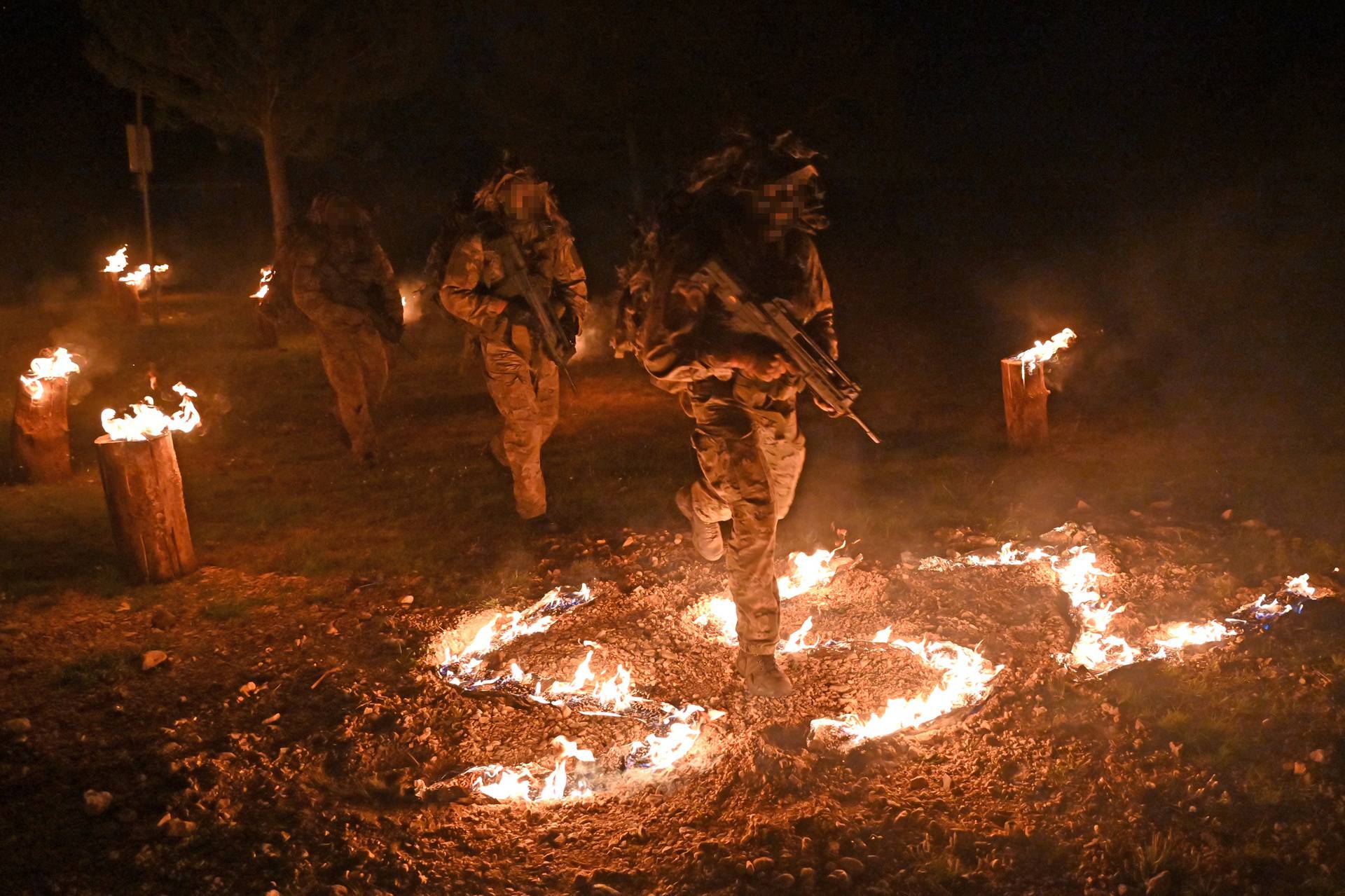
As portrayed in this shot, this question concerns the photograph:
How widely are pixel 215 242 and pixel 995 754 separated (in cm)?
3660

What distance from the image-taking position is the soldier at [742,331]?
514 centimetres

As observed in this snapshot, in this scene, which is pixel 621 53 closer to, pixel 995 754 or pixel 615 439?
pixel 615 439

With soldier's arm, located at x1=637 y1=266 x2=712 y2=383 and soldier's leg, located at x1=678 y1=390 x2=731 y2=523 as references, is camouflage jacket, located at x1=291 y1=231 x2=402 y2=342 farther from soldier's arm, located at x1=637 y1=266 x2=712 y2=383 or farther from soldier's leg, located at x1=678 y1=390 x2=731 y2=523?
soldier's arm, located at x1=637 y1=266 x2=712 y2=383

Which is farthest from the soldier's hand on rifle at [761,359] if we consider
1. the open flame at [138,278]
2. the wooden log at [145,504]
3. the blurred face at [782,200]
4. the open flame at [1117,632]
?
the open flame at [138,278]

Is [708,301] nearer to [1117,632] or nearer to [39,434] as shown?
[1117,632]

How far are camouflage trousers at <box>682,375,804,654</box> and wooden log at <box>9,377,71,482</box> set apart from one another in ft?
23.3

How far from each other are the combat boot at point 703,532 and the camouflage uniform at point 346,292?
4.55 m

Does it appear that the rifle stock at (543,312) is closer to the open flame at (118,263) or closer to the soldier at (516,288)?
the soldier at (516,288)

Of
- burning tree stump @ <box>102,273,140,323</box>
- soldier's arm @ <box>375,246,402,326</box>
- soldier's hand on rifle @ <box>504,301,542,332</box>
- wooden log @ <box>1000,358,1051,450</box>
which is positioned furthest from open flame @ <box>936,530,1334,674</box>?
burning tree stump @ <box>102,273,140,323</box>

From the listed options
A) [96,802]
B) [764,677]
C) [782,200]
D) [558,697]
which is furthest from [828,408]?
[96,802]

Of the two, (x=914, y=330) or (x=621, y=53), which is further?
(x=621, y=53)

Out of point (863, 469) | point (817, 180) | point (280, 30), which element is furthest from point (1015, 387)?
point (280, 30)

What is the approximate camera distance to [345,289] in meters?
9.37

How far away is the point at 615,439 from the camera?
10852 mm
